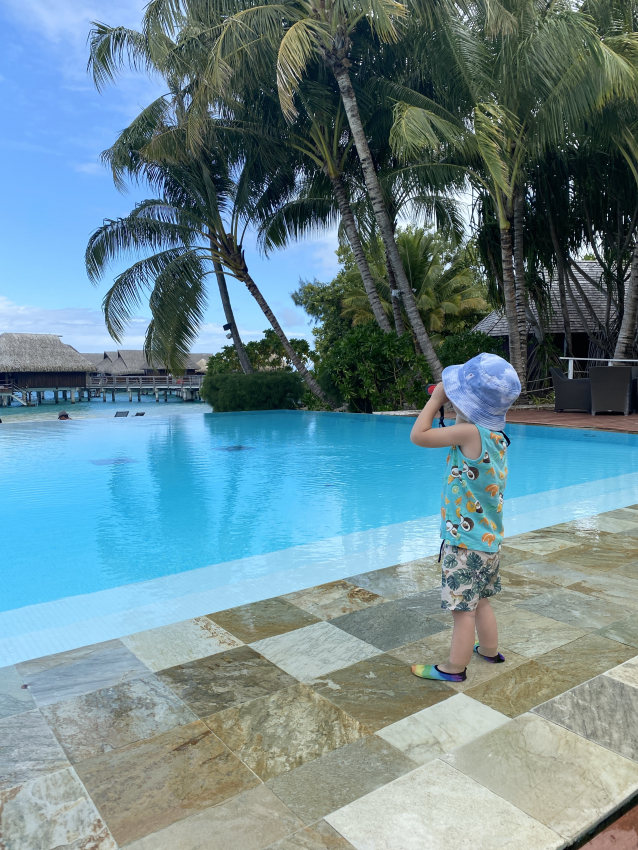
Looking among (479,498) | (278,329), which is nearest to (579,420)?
(278,329)

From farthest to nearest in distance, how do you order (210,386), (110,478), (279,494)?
(210,386)
(110,478)
(279,494)

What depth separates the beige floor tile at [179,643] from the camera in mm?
2594

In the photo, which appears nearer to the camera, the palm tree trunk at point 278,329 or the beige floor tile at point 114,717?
the beige floor tile at point 114,717

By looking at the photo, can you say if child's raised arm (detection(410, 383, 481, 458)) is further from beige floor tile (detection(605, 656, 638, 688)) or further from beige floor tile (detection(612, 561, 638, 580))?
beige floor tile (detection(612, 561, 638, 580))

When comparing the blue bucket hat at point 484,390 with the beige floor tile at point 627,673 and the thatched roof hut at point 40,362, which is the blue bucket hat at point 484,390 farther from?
the thatched roof hut at point 40,362

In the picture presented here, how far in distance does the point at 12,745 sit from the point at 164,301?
14.6 m

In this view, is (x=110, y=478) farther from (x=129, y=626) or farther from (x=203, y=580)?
(x=129, y=626)

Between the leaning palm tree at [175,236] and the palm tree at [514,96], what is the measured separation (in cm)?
514

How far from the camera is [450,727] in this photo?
2031 millimetres

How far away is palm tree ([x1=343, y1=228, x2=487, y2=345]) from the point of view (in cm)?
2486

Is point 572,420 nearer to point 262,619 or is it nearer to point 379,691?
point 262,619

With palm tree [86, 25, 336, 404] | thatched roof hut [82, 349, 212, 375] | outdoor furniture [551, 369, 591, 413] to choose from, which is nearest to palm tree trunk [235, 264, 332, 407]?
palm tree [86, 25, 336, 404]

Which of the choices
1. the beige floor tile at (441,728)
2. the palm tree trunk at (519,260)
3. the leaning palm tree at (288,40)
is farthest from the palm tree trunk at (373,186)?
the beige floor tile at (441,728)

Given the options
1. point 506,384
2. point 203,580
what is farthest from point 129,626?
point 506,384
